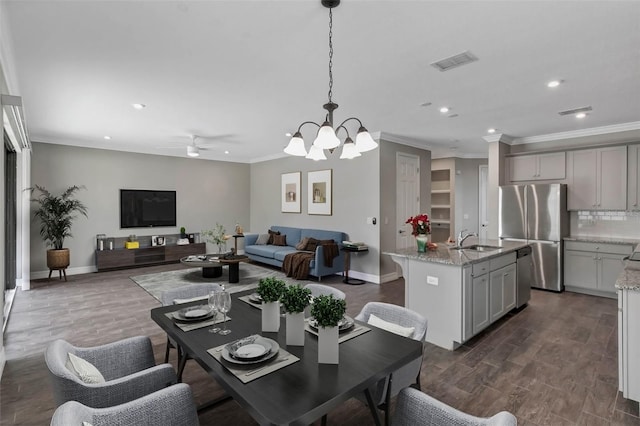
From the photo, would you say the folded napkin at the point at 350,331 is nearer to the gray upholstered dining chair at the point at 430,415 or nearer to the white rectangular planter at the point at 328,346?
the white rectangular planter at the point at 328,346

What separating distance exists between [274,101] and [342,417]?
3371 mm

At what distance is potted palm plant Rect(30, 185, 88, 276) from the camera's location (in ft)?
19.9

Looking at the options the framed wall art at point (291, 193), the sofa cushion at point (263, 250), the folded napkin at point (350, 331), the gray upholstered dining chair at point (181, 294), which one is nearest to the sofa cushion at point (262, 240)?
the sofa cushion at point (263, 250)

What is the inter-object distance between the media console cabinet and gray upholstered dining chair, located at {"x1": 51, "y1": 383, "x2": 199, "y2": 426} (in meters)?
6.60

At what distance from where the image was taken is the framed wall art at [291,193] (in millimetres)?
7809

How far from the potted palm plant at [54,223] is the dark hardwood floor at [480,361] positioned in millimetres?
1098

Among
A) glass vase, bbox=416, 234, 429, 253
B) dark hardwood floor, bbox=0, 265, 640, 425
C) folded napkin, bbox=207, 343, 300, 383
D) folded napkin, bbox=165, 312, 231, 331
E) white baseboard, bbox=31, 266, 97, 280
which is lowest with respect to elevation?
dark hardwood floor, bbox=0, 265, 640, 425

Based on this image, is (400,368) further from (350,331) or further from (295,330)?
(295,330)

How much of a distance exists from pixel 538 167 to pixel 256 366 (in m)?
6.14

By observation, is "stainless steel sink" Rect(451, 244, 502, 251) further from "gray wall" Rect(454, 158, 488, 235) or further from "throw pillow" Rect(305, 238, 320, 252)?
"gray wall" Rect(454, 158, 488, 235)

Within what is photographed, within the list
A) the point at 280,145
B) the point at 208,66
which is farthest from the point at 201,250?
the point at 208,66

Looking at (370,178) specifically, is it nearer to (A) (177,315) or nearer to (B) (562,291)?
(B) (562,291)

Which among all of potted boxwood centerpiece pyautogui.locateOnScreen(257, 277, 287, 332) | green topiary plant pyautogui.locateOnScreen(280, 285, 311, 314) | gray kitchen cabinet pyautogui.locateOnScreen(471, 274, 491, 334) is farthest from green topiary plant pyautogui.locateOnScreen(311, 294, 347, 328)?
gray kitchen cabinet pyautogui.locateOnScreen(471, 274, 491, 334)

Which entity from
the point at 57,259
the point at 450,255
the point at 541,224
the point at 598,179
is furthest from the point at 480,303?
the point at 57,259
